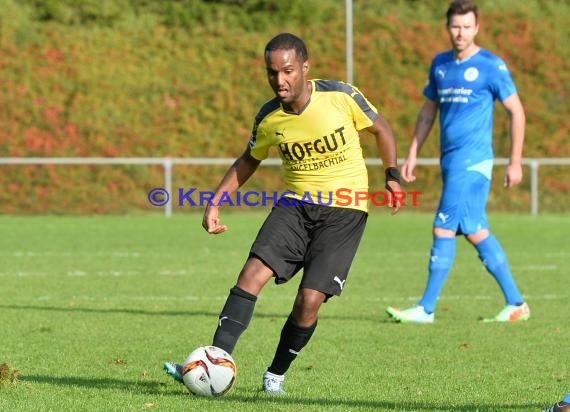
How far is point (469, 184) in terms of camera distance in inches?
386

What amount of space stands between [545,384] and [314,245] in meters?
1.62

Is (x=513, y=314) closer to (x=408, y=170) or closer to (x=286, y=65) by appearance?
(x=408, y=170)

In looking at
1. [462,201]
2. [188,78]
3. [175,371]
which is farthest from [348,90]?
[188,78]

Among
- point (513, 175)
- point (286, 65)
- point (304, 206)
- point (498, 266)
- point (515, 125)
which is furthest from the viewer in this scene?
point (498, 266)

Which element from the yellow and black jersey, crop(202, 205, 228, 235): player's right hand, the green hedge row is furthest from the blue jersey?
the green hedge row

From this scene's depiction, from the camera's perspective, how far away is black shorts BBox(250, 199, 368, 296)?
635cm

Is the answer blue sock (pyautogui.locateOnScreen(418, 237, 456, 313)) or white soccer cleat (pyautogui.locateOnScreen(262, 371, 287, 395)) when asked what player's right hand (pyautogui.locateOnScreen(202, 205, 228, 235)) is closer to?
white soccer cleat (pyautogui.locateOnScreen(262, 371, 287, 395))

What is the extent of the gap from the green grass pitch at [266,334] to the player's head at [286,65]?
165 centimetres

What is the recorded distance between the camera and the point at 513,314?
10023 mm

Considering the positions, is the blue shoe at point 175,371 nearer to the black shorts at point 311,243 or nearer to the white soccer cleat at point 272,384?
the white soccer cleat at point 272,384

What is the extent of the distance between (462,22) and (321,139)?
353 cm

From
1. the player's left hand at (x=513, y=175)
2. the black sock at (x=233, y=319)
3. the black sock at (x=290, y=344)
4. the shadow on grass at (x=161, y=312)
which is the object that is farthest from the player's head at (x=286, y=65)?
the shadow on grass at (x=161, y=312)

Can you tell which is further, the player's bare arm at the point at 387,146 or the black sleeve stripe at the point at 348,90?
the player's bare arm at the point at 387,146

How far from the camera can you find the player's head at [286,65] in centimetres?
612
